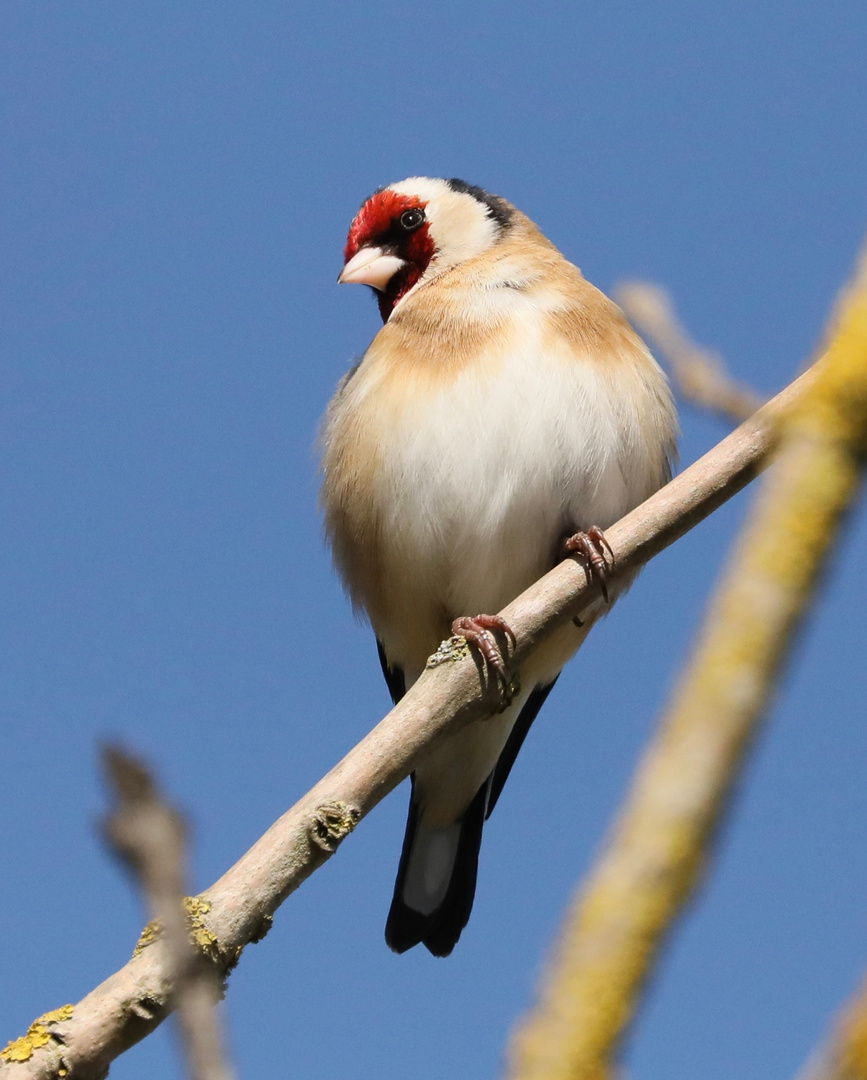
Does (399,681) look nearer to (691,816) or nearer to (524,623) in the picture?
(524,623)

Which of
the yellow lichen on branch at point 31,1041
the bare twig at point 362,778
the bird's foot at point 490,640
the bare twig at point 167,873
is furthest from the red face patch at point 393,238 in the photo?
the bare twig at point 167,873

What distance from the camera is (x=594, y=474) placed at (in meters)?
4.38

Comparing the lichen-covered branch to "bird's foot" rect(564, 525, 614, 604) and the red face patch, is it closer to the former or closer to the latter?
"bird's foot" rect(564, 525, 614, 604)

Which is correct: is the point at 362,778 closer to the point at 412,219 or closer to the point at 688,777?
the point at 688,777

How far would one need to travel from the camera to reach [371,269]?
5.53m

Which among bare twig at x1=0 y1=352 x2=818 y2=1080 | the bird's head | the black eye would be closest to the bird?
the bird's head

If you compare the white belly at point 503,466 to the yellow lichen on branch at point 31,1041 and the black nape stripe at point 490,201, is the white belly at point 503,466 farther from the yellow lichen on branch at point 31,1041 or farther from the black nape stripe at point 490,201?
the yellow lichen on branch at point 31,1041

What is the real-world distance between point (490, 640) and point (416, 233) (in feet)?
9.27

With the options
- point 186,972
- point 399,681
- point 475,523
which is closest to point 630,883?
point 186,972

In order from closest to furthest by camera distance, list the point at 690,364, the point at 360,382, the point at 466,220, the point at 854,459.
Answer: the point at 854,459, the point at 690,364, the point at 360,382, the point at 466,220

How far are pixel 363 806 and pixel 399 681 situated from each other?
240 cm

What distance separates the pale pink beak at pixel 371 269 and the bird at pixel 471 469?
0.34 metres

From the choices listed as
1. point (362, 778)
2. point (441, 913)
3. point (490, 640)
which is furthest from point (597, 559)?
point (441, 913)

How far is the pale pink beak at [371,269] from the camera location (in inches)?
216
